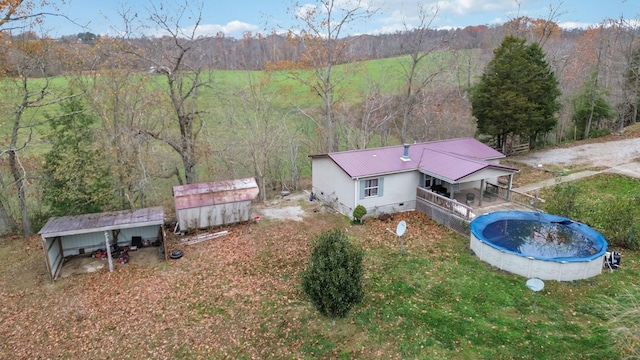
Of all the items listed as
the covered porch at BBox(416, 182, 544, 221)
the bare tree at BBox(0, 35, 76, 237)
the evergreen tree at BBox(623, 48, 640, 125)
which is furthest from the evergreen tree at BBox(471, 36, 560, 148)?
the bare tree at BBox(0, 35, 76, 237)

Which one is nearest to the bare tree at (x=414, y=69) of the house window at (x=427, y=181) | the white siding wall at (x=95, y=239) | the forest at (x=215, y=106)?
the forest at (x=215, y=106)

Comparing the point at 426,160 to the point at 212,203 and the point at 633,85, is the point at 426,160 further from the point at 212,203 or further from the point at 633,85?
the point at 633,85

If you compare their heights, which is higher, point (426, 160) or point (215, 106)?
point (215, 106)

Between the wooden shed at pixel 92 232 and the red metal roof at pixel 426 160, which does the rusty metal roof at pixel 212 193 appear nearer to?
the wooden shed at pixel 92 232

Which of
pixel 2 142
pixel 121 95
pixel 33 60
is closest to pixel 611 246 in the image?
pixel 121 95

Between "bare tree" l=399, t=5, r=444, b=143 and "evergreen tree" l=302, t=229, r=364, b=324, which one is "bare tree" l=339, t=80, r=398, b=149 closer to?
"bare tree" l=399, t=5, r=444, b=143

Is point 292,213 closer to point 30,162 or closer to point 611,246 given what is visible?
point 30,162

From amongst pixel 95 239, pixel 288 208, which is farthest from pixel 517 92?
pixel 95 239
